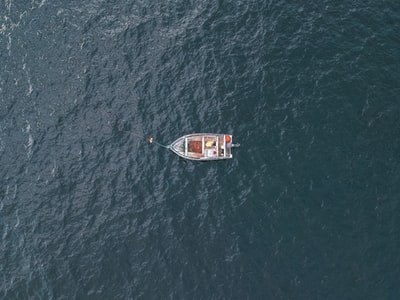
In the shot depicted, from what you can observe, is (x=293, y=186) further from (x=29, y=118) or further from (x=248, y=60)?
(x=29, y=118)

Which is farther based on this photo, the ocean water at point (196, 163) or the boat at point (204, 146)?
the boat at point (204, 146)

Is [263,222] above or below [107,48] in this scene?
below

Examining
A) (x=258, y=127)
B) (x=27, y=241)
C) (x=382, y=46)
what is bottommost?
(x=27, y=241)

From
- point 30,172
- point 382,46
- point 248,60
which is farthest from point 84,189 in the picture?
point 382,46

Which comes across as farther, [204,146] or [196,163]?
[196,163]
